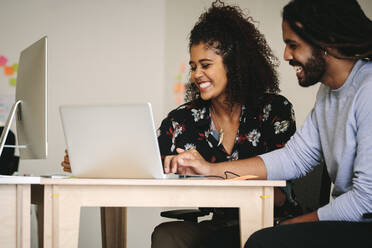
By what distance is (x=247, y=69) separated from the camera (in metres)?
2.22

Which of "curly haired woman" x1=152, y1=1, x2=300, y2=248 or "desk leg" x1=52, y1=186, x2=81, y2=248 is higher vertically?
"curly haired woman" x1=152, y1=1, x2=300, y2=248

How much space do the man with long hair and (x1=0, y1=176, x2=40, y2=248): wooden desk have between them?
0.52 m

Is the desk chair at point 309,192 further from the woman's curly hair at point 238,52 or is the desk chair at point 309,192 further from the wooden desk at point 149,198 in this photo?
the wooden desk at point 149,198

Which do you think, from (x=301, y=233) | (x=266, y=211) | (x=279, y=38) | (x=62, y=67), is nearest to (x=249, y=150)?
(x=266, y=211)

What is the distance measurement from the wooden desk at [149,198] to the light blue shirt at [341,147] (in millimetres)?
199

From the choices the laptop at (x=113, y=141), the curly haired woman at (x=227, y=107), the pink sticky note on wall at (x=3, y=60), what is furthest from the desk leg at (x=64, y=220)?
the pink sticky note on wall at (x=3, y=60)

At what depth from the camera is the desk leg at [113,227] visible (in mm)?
2301

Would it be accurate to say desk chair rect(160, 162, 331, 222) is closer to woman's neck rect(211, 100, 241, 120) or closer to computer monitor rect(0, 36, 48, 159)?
woman's neck rect(211, 100, 241, 120)

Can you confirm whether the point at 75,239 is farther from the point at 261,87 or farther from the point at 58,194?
the point at 261,87

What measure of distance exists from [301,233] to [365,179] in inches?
10.6

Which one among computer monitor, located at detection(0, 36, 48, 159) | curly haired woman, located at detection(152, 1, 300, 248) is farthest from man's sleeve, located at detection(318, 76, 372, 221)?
computer monitor, located at detection(0, 36, 48, 159)

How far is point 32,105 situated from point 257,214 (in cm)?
80

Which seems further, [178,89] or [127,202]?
[178,89]

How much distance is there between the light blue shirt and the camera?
1.29m
